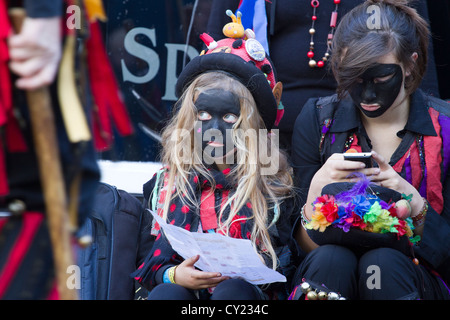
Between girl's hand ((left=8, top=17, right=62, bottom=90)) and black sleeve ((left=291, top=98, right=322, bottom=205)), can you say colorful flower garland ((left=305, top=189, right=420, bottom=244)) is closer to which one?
black sleeve ((left=291, top=98, right=322, bottom=205))

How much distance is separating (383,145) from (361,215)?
1.74ft

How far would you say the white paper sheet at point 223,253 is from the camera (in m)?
2.27

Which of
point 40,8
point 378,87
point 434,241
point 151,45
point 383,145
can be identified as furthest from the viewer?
point 151,45

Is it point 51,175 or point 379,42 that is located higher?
point 379,42

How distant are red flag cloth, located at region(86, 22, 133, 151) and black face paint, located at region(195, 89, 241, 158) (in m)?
0.99

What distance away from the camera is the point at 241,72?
9.33 feet

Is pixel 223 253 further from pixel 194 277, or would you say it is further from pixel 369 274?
pixel 369 274

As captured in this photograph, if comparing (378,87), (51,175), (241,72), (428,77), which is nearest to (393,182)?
(378,87)

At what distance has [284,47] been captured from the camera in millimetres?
3289

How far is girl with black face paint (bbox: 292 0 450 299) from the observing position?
93.7 inches
